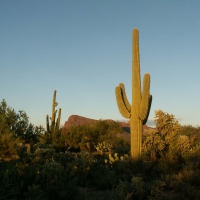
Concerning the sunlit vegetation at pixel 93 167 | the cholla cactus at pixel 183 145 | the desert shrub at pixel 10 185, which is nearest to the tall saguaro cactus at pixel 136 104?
the sunlit vegetation at pixel 93 167

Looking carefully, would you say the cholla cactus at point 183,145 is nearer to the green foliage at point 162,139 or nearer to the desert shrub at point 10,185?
the green foliage at point 162,139

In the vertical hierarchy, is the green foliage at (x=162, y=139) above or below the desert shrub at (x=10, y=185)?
above

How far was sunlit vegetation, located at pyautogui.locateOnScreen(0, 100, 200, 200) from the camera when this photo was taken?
8.23 meters

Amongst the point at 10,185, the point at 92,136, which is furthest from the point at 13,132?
the point at 10,185

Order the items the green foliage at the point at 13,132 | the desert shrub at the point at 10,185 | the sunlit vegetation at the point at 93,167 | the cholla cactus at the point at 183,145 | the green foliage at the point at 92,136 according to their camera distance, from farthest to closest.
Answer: the green foliage at the point at 92,136, the green foliage at the point at 13,132, the cholla cactus at the point at 183,145, the sunlit vegetation at the point at 93,167, the desert shrub at the point at 10,185

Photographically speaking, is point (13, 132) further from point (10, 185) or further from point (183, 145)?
point (10, 185)

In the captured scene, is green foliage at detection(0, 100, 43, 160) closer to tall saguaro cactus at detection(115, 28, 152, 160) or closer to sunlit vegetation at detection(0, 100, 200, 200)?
sunlit vegetation at detection(0, 100, 200, 200)

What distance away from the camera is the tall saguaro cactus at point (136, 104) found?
48.8ft

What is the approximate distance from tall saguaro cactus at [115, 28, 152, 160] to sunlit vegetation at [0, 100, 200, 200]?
0.84m

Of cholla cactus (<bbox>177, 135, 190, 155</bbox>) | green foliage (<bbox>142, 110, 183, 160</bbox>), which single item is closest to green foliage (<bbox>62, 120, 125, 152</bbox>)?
green foliage (<bbox>142, 110, 183, 160</bbox>)

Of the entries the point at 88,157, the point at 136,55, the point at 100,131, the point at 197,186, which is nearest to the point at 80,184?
the point at 88,157

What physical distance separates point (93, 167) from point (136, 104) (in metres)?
3.58

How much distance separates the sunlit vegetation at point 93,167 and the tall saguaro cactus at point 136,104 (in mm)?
840

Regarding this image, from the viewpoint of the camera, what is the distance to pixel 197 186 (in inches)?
443
